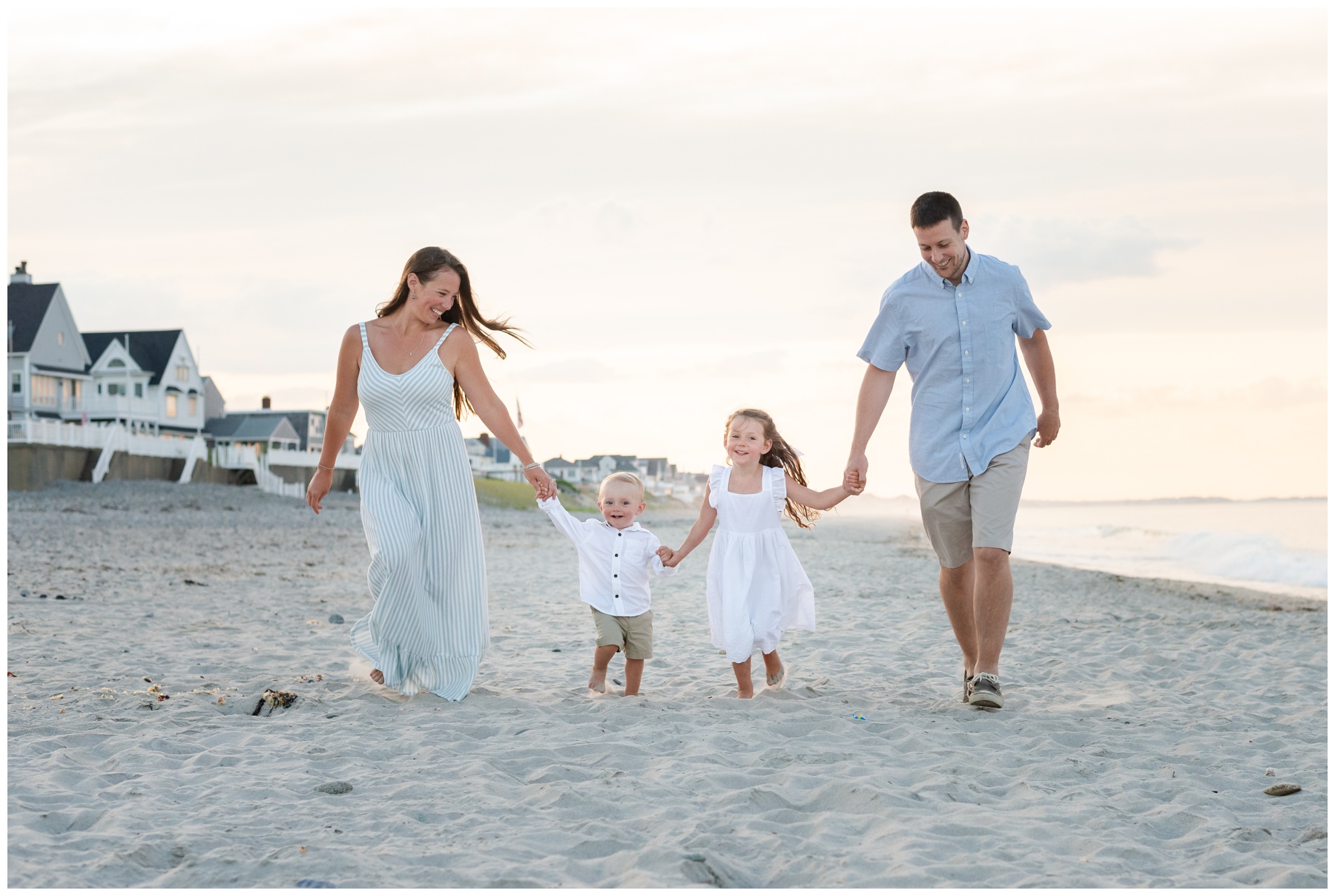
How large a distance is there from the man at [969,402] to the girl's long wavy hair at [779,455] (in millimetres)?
404

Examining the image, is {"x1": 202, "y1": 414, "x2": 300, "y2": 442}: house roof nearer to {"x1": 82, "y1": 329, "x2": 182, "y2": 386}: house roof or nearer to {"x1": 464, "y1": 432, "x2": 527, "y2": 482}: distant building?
{"x1": 82, "y1": 329, "x2": 182, "y2": 386}: house roof

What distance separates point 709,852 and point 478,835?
2.22ft

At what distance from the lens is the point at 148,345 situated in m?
46.1

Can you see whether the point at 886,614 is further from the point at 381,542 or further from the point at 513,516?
the point at 513,516

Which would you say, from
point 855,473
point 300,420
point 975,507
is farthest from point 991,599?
point 300,420

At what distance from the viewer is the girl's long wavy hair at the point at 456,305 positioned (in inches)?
203

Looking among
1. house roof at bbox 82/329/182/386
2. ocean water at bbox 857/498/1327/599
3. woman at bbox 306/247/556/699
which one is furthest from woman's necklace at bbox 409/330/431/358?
house roof at bbox 82/329/182/386

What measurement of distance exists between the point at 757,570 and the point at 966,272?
1.71 m

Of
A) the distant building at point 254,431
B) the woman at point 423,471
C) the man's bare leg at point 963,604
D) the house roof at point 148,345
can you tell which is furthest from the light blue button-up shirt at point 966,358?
the distant building at point 254,431

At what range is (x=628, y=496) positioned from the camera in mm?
5535

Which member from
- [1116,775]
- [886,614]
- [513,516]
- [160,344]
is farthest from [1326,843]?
[160,344]

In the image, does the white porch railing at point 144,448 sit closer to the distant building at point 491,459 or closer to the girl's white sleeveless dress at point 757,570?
the girl's white sleeveless dress at point 757,570

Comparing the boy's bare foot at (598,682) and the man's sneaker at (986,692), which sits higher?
the man's sneaker at (986,692)

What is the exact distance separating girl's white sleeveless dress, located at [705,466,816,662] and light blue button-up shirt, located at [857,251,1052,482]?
750 millimetres
